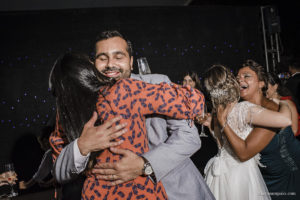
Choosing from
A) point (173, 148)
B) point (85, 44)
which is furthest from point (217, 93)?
point (85, 44)

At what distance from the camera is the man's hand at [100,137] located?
95 cm

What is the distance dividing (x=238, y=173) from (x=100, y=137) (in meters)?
1.32

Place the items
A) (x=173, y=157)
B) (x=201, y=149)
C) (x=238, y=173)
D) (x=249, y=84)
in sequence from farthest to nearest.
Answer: (x=201, y=149) → (x=249, y=84) → (x=238, y=173) → (x=173, y=157)

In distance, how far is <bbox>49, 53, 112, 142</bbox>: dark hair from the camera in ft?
3.36

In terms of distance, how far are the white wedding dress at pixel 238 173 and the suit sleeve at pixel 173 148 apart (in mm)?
760

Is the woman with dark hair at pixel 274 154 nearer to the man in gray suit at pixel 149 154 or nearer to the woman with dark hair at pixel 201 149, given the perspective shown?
the man in gray suit at pixel 149 154

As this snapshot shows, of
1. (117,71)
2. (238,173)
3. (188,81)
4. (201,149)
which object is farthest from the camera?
(201,149)

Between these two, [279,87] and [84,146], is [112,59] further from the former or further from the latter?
[279,87]

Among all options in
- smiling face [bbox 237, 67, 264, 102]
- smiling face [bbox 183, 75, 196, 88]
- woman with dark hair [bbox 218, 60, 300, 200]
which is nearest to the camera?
woman with dark hair [bbox 218, 60, 300, 200]

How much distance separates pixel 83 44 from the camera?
14.3 ft

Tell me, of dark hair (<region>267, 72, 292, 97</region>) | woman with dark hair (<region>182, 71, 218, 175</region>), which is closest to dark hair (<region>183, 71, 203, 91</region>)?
woman with dark hair (<region>182, 71, 218, 175</region>)

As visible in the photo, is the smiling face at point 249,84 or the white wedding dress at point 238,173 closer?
the white wedding dress at point 238,173

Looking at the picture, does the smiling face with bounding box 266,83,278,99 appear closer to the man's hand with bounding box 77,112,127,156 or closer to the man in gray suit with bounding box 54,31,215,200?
the man in gray suit with bounding box 54,31,215,200

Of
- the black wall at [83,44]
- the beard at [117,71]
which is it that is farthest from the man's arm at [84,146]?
the black wall at [83,44]
